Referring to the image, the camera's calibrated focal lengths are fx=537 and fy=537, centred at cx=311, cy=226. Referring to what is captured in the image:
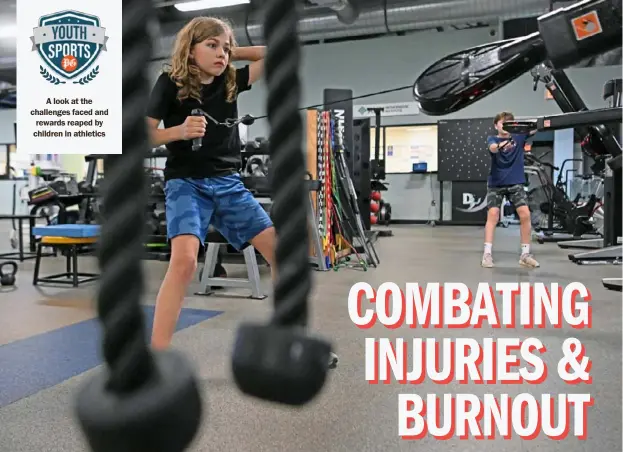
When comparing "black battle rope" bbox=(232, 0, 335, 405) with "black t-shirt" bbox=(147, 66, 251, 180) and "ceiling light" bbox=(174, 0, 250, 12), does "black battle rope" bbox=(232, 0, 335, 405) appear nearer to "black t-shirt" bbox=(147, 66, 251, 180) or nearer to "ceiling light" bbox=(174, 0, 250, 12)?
"black t-shirt" bbox=(147, 66, 251, 180)

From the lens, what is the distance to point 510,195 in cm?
405

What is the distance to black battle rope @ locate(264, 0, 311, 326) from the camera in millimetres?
238

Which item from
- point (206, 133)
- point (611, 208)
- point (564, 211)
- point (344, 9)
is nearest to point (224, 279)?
point (206, 133)

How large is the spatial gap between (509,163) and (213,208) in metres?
3.05

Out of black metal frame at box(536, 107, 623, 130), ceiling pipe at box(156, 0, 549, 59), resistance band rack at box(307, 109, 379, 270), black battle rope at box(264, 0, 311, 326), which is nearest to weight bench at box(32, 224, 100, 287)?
resistance band rack at box(307, 109, 379, 270)

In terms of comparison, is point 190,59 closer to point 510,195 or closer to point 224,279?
point 224,279

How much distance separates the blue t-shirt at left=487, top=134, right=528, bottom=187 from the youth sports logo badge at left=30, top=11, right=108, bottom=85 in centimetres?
290

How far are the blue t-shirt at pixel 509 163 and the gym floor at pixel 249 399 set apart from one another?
86 centimetres

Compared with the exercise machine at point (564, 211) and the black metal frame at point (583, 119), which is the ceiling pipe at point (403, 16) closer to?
the exercise machine at point (564, 211)

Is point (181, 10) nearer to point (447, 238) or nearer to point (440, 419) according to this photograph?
point (447, 238)

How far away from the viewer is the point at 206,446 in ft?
3.96

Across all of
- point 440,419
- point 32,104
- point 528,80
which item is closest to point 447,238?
point 528,80

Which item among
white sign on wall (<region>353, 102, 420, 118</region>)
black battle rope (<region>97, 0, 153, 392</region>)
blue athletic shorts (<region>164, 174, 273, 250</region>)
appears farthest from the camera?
white sign on wall (<region>353, 102, 420, 118</region>)

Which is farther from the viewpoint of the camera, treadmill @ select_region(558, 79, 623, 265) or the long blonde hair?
treadmill @ select_region(558, 79, 623, 265)
